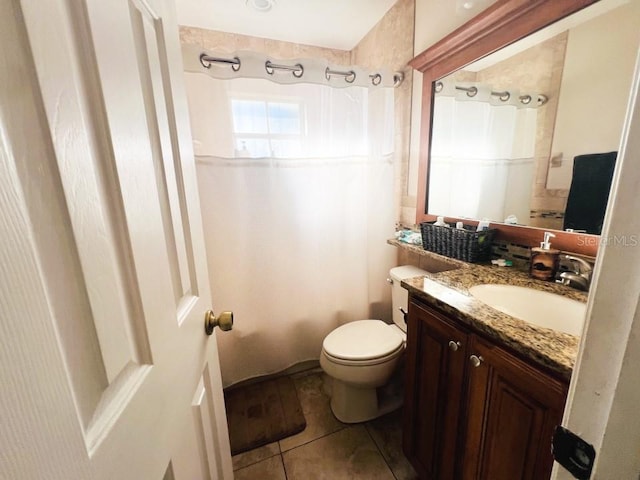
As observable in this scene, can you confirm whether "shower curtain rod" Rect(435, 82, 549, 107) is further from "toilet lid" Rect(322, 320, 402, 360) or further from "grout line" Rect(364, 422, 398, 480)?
"grout line" Rect(364, 422, 398, 480)

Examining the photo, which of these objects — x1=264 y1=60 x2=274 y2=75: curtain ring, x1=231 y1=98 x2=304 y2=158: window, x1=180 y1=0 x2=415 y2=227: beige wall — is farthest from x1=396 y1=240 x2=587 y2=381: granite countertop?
x1=264 y1=60 x2=274 y2=75: curtain ring

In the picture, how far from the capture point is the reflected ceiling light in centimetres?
154

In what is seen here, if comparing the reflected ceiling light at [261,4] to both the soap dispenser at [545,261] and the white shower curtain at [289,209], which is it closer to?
the white shower curtain at [289,209]

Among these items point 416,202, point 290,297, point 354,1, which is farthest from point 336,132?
point 290,297

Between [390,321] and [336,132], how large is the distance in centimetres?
139

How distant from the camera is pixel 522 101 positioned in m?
1.06

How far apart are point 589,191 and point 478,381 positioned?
753 mm

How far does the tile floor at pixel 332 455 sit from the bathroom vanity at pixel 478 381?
21 cm

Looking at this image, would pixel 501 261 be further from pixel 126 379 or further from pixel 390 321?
pixel 126 379

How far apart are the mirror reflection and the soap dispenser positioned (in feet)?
0.30

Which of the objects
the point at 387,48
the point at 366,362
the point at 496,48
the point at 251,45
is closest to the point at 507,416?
the point at 366,362

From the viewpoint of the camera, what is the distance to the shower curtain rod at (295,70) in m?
1.29

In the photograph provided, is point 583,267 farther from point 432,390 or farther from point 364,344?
point 364,344

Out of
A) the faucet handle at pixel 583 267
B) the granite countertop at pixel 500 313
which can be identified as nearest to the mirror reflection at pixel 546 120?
the faucet handle at pixel 583 267
